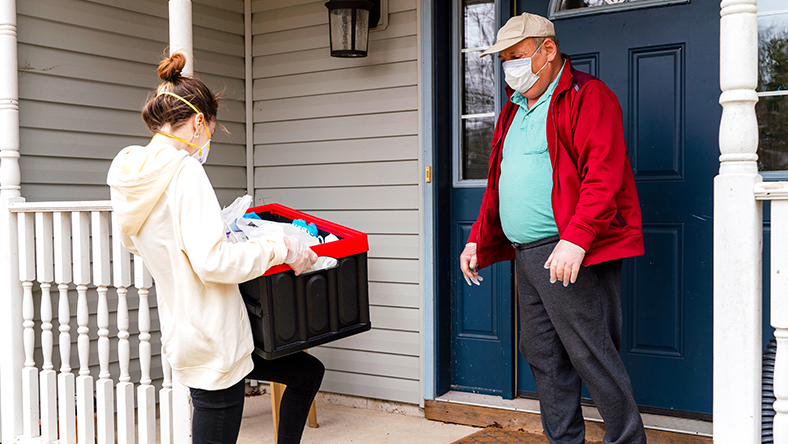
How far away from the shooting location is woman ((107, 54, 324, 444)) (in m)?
1.76

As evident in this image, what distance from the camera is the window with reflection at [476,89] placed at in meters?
3.35

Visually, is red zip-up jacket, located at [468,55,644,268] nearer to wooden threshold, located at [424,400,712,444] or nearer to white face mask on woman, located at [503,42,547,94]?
white face mask on woman, located at [503,42,547,94]

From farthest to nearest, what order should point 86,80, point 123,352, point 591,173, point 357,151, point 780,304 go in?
point 357,151, point 86,80, point 123,352, point 591,173, point 780,304

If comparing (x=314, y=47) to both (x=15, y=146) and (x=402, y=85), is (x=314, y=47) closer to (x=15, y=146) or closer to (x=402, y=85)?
(x=402, y=85)

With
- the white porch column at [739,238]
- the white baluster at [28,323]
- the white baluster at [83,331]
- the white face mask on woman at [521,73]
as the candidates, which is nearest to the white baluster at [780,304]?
the white porch column at [739,238]

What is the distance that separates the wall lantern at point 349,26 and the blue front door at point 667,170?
1.04m

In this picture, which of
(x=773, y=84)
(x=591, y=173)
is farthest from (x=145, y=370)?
(x=773, y=84)

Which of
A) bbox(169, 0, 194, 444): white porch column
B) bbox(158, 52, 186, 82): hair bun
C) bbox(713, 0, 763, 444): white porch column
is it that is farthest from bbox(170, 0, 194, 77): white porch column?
bbox(713, 0, 763, 444): white porch column

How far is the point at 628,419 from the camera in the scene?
229 cm

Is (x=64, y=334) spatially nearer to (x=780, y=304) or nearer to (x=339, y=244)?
(x=339, y=244)

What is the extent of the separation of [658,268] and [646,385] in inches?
20.3

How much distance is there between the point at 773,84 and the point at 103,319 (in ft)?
9.28

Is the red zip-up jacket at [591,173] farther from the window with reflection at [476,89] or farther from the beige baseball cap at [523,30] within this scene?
the window with reflection at [476,89]

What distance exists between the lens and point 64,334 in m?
2.83
